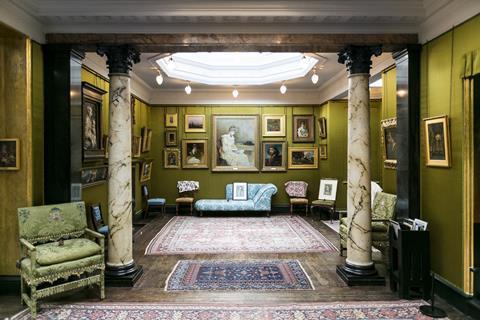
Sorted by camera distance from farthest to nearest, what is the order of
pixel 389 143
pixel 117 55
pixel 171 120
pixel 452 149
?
pixel 171 120 → pixel 389 143 → pixel 117 55 → pixel 452 149

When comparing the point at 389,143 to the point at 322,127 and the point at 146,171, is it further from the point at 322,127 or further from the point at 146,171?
the point at 146,171

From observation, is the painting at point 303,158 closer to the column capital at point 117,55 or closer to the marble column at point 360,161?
the marble column at point 360,161

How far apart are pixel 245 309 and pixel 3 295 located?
11.3ft

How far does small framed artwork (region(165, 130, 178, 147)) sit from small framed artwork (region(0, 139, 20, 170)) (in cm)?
672

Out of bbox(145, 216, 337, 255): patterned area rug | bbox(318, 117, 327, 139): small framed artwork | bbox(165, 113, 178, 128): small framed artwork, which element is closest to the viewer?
bbox(145, 216, 337, 255): patterned area rug

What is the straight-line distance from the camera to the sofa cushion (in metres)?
4.13

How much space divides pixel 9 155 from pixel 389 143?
655cm

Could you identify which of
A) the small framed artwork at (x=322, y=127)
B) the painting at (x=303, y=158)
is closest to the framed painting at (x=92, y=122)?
the painting at (x=303, y=158)

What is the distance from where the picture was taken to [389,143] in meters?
6.62

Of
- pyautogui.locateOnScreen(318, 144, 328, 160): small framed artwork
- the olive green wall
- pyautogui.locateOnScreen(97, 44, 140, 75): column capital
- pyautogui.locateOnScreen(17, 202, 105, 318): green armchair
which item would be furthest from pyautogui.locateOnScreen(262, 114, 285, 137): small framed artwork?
pyautogui.locateOnScreen(17, 202, 105, 318): green armchair

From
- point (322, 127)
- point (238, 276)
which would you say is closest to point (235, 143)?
point (322, 127)

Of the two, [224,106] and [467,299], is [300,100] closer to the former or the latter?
[224,106]

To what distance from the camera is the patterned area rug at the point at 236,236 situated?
22.9 ft

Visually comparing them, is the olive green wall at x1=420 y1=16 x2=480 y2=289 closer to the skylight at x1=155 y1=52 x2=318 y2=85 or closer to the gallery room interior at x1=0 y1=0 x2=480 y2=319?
the gallery room interior at x1=0 y1=0 x2=480 y2=319
